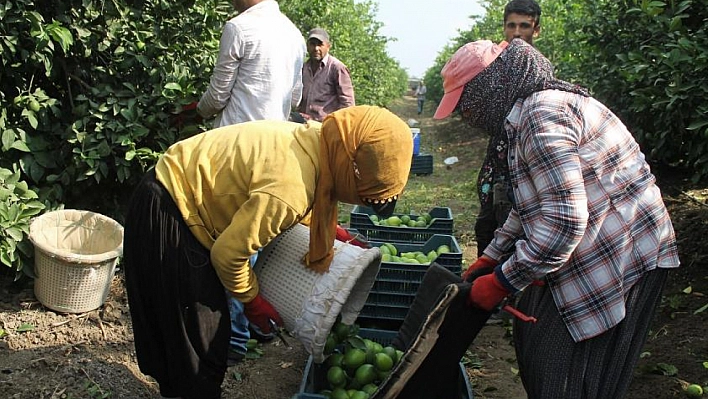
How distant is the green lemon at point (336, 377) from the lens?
2.73 m

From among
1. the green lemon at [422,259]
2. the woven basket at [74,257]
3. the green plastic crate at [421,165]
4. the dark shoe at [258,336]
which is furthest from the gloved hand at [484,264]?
the green plastic crate at [421,165]

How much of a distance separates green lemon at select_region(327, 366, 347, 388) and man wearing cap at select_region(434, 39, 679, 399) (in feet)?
2.70

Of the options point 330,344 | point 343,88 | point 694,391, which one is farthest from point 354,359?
point 343,88

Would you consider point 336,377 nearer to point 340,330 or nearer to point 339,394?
point 339,394

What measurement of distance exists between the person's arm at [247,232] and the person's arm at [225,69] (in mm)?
1501

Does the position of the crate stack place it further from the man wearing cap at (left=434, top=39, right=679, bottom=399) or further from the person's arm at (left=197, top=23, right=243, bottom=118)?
the man wearing cap at (left=434, top=39, right=679, bottom=399)

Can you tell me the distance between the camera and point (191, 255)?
88.4 inches

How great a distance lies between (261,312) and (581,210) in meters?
1.12

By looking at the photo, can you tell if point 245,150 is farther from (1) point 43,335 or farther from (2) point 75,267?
(1) point 43,335

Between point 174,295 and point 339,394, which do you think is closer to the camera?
point 174,295

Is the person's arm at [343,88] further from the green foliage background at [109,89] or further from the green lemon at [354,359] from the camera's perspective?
the green lemon at [354,359]

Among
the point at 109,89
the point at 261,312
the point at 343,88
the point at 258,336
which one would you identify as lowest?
the point at 258,336

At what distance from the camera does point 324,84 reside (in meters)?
6.04

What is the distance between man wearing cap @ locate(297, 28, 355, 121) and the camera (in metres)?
6.00
